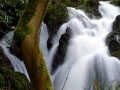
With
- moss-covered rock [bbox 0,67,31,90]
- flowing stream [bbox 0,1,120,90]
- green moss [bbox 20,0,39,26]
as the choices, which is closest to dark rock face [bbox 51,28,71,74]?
flowing stream [bbox 0,1,120,90]

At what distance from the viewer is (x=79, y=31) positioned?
8.41 meters

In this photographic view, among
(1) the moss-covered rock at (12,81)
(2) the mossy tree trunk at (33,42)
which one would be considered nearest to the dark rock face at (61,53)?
(1) the moss-covered rock at (12,81)

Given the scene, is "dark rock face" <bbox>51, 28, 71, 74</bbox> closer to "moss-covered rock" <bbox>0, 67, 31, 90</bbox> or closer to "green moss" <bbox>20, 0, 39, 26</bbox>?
"moss-covered rock" <bbox>0, 67, 31, 90</bbox>

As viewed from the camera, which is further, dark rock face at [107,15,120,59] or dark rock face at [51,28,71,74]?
dark rock face at [51,28,71,74]

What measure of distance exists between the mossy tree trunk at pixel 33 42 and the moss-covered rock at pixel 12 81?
1.77m

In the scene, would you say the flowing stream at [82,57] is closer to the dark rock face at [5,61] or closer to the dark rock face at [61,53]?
the dark rock face at [61,53]

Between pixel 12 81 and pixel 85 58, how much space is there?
3.17m

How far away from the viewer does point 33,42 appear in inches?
87.6

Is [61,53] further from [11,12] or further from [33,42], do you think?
[33,42]

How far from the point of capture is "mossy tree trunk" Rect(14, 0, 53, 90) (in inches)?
86.0

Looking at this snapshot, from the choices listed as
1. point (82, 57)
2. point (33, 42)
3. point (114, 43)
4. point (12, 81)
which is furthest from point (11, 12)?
point (33, 42)

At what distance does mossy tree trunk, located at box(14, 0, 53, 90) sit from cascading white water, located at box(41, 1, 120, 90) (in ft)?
8.93

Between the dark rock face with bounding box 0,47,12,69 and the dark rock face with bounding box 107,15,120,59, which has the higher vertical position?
the dark rock face with bounding box 0,47,12,69

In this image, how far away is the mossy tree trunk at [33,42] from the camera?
7.16 ft
